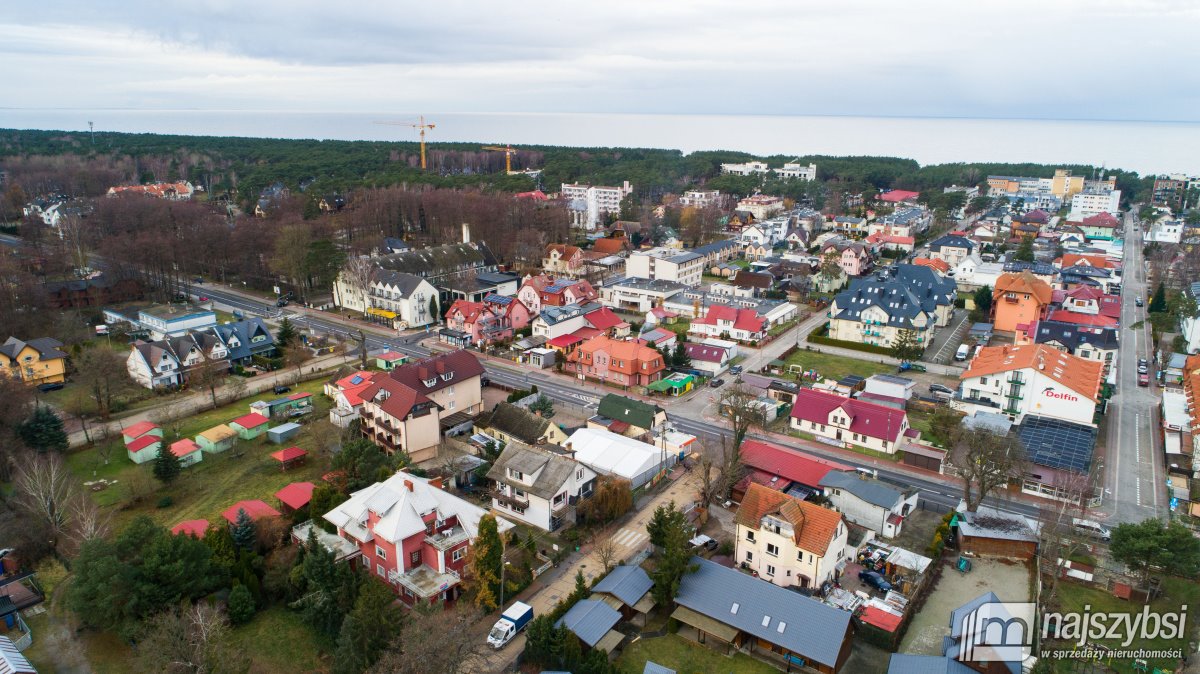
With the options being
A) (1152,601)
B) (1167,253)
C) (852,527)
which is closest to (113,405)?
(852,527)

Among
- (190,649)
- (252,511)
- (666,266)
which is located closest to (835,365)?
(666,266)

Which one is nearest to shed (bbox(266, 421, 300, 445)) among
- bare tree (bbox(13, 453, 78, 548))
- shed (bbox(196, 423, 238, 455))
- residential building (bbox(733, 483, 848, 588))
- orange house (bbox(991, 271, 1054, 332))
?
shed (bbox(196, 423, 238, 455))

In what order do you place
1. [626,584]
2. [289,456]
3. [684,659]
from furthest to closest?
[289,456], [626,584], [684,659]

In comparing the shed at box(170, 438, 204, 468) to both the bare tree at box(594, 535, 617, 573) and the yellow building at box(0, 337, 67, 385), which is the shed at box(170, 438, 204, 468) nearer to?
→ the yellow building at box(0, 337, 67, 385)

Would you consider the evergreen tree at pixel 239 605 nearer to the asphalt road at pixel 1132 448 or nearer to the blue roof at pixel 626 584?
the blue roof at pixel 626 584

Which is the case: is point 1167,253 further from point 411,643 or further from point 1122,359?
point 411,643

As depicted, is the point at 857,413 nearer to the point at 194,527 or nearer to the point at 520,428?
the point at 520,428
